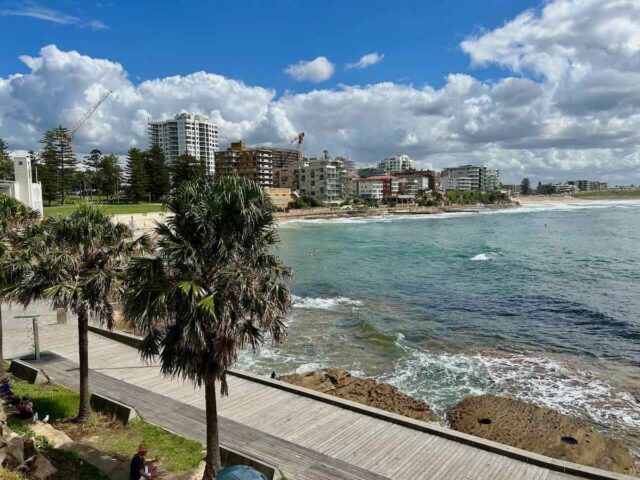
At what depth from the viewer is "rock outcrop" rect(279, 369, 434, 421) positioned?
15.4m

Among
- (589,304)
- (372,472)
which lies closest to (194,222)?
(372,472)

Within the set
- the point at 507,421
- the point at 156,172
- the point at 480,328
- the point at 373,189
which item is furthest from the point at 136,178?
the point at 373,189

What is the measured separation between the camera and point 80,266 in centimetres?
1206

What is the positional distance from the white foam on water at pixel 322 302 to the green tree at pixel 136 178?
78.2m

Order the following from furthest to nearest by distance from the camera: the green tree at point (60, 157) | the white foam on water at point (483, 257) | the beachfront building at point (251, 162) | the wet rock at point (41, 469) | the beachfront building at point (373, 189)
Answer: the beachfront building at point (373, 189), the beachfront building at point (251, 162), the green tree at point (60, 157), the white foam on water at point (483, 257), the wet rock at point (41, 469)

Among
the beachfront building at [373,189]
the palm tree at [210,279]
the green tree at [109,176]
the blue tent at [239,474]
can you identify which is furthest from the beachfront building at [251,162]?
the blue tent at [239,474]

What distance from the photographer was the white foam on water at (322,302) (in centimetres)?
3156

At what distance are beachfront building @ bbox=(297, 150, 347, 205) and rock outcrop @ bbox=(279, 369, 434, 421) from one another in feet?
474

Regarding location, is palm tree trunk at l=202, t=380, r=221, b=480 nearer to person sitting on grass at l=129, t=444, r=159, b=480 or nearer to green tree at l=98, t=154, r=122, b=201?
person sitting on grass at l=129, t=444, r=159, b=480

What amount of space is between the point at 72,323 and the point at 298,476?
16.8m

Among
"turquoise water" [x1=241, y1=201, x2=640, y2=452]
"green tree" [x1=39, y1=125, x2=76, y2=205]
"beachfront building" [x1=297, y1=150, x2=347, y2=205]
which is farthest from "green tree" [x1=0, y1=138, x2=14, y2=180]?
"beachfront building" [x1=297, y1=150, x2=347, y2=205]

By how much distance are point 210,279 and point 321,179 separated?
519 ft

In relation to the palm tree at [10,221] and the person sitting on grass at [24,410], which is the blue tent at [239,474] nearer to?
the person sitting on grass at [24,410]

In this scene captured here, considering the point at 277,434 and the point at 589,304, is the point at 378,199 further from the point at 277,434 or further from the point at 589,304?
the point at 277,434
